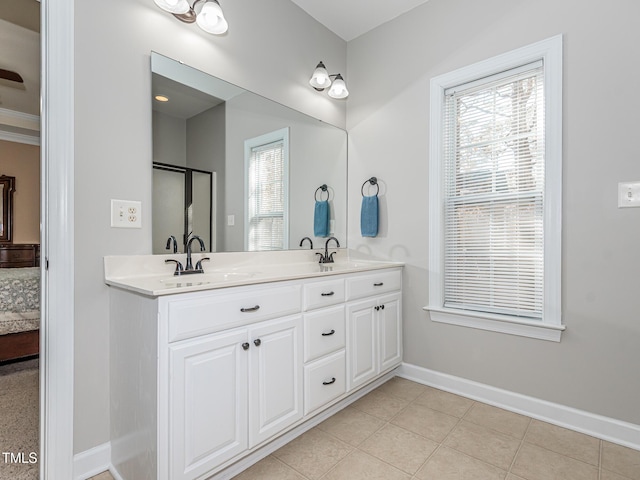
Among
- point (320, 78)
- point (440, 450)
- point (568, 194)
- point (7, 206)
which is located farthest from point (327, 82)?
point (7, 206)

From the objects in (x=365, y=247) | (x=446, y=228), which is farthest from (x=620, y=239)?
(x=365, y=247)

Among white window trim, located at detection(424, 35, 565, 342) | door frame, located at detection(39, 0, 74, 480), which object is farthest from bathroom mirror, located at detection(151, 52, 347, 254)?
white window trim, located at detection(424, 35, 565, 342)

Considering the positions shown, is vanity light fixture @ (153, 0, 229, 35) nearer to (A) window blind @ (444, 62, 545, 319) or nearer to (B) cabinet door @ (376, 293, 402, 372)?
(A) window blind @ (444, 62, 545, 319)

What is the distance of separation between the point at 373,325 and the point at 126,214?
1.59m

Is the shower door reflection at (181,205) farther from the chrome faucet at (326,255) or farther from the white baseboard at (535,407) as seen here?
the white baseboard at (535,407)

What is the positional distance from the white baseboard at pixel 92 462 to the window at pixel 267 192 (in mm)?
1222

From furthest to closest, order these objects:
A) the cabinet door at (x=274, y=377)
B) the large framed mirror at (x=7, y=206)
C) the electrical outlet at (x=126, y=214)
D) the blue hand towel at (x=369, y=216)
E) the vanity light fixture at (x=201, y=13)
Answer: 1. the large framed mirror at (x=7, y=206)
2. the blue hand towel at (x=369, y=216)
3. the vanity light fixture at (x=201, y=13)
4. the electrical outlet at (x=126, y=214)
5. the cabinet door at (x=274, y=377)

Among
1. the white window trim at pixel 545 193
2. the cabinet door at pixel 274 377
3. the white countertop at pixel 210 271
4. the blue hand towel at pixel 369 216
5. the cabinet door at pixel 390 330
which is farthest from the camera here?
the blue hand towel at pixel 369 216

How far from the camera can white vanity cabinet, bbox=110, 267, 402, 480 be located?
1.22 m

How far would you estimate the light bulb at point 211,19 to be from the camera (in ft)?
5.86

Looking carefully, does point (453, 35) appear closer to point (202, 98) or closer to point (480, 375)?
point (202, 98)

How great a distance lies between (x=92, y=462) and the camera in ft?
4.99

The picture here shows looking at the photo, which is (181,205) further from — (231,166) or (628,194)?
(628,194)

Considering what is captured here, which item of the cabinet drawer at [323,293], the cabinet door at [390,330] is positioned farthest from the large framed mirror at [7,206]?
the cabinet door at [390,330]
